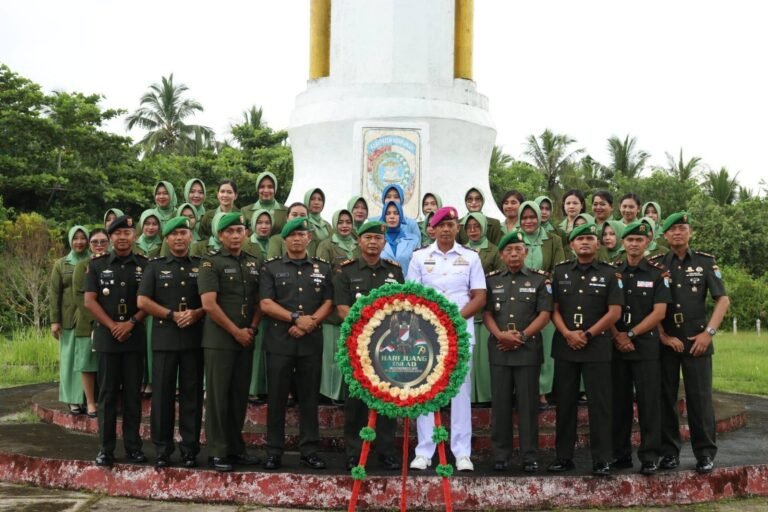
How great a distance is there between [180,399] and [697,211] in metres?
22.7

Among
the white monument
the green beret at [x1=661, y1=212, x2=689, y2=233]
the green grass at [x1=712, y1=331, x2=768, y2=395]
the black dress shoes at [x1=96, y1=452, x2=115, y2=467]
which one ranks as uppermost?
the white monument

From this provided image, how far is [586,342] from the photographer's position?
546 cm

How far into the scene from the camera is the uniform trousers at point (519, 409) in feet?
18.1

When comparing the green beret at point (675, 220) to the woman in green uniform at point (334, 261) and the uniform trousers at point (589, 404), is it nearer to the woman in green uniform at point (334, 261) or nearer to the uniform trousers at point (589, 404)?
the uniform trousers at point (589, 404)

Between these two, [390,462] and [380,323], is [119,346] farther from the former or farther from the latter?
[380,323]

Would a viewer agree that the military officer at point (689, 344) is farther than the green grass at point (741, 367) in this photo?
No

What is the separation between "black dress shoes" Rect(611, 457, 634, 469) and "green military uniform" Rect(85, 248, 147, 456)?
3.12 metres

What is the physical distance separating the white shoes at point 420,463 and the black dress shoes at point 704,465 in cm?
172

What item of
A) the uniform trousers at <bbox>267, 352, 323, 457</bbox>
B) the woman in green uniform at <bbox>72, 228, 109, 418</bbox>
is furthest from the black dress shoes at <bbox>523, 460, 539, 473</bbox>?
the woman in green uniform at <bbox>72, 228, 109, 418</bbox>

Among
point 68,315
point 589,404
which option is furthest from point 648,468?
point 68,315

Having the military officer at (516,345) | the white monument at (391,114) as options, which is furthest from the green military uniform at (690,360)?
the white monument at (391,114)

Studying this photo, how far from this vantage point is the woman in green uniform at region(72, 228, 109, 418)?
7148mm

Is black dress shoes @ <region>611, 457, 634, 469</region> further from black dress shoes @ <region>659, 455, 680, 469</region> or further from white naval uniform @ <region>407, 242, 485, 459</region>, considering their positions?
white naval uniform @ <region>407, 242, 485, 459</region>

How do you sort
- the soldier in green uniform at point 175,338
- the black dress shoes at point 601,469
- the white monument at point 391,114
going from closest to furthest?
the black dress shoes at point 601,469
the soldier in green uniform at point 175,338
the white monument at point 391,114
